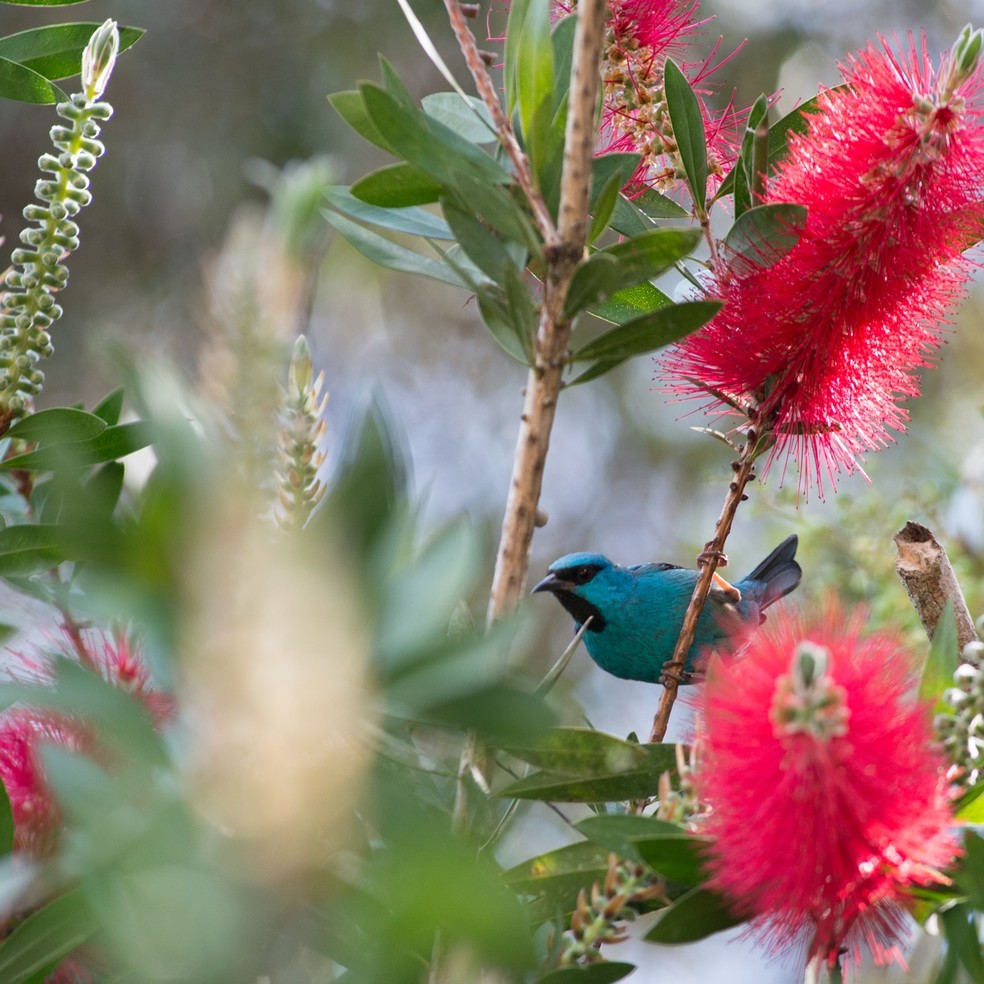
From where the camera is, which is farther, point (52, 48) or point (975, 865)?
point (52, 48)

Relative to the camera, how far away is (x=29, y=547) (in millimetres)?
972

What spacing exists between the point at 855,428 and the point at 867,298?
0.23m

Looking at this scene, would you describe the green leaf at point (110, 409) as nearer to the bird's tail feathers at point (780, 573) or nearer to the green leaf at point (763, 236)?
the green leaf at point (763, 236)

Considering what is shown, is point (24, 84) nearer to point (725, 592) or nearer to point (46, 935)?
point (46, 935)

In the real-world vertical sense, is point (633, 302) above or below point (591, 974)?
above

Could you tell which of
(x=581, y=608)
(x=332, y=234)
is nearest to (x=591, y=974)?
(x=581, y=608)

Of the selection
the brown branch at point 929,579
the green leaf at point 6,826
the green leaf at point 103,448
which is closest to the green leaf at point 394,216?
the green leaf at point 103,448

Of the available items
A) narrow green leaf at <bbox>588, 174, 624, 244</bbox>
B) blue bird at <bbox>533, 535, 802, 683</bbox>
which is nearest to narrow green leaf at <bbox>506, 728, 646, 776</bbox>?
narrow green leaf at <bbox>588, 174, 624, 244</bbox>

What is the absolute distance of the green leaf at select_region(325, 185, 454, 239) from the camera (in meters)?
1.04

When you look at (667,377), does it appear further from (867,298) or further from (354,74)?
(354,74)

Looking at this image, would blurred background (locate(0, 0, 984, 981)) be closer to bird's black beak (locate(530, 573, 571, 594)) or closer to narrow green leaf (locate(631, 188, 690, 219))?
bird's black beak (locate(530, 573, 571, 594))

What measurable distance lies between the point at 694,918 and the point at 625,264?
19.3 inches

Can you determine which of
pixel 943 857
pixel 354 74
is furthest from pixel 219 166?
pixel 943 857

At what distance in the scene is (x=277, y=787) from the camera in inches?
22.5
